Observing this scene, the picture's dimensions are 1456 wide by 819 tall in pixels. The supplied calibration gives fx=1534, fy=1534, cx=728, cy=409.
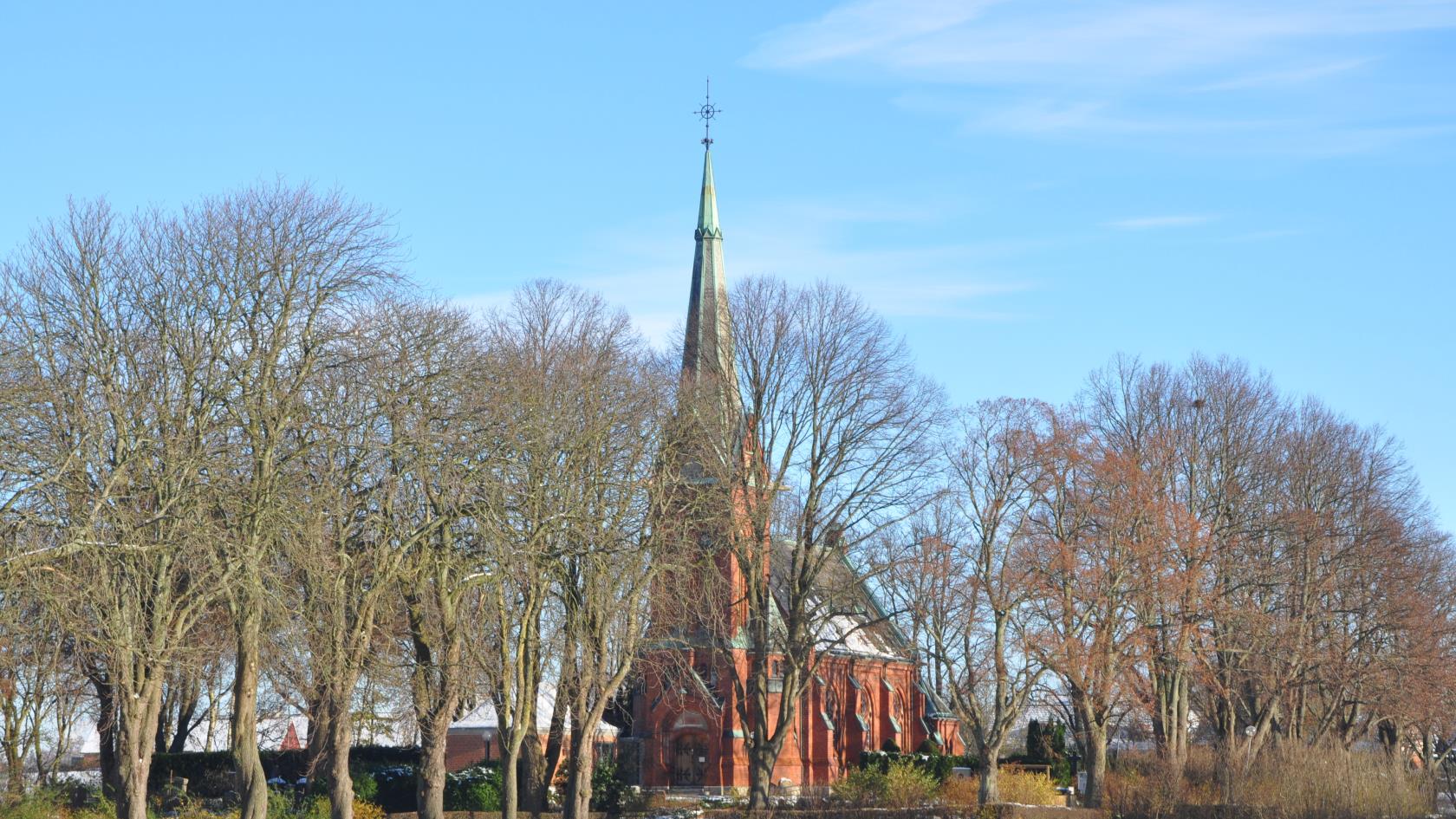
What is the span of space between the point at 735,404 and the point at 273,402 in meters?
17.0

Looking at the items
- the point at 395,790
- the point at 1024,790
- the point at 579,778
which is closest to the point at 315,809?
the point at 579,778

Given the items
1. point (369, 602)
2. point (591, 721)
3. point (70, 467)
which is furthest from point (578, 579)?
point (70, 467)

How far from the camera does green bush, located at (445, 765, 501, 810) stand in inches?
1615

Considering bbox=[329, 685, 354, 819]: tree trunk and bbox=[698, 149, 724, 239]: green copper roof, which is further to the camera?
bbox=[698, 149, 724, 239]: green copper roof

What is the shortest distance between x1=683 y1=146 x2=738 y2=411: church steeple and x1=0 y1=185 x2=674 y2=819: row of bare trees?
617cm

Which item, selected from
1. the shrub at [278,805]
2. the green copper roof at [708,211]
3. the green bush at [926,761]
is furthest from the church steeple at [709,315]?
the green bush at [926,761]

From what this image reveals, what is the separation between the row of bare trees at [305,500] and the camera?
24.8m

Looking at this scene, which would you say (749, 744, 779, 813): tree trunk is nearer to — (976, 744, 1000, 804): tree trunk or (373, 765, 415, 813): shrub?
(976, 744, 1000, 804): tree trunk

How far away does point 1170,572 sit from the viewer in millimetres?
43531

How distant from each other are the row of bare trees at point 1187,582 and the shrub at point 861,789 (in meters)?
2.86

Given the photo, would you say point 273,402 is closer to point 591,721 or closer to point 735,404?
point 591,721

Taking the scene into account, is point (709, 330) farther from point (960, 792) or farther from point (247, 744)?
point (247, 744)

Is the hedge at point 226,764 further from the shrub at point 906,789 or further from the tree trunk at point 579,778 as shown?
the shrub at point 906,789

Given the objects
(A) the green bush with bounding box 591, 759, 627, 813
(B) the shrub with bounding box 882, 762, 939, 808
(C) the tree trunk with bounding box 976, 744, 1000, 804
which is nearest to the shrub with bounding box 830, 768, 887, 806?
(B) the shrub with bounding box 882, 762, 939, 808
